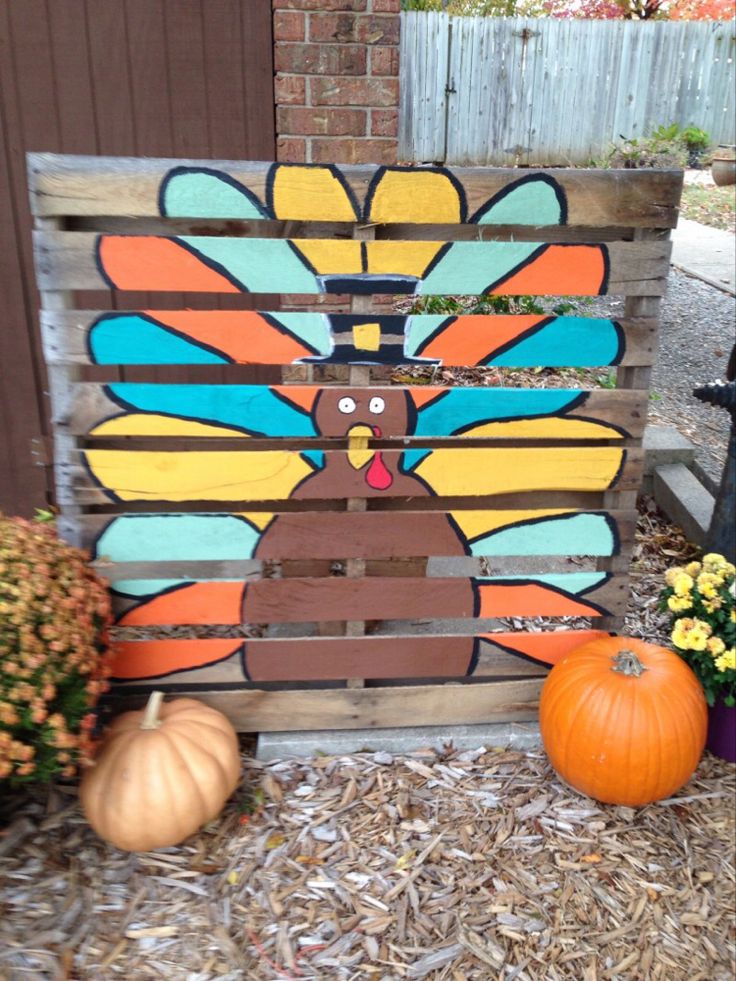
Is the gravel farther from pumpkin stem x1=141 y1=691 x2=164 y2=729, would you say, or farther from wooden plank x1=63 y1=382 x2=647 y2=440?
pumpkin stem x1=141 y1=691 x2=164 y2=729

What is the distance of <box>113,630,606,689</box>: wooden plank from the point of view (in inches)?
105

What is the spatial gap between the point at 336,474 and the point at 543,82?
11.5 m

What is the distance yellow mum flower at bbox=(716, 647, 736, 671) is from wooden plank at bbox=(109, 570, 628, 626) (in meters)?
0.35

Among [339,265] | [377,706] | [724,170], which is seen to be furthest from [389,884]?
[724,170]

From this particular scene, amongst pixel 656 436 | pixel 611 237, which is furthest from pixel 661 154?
pixel 611 237

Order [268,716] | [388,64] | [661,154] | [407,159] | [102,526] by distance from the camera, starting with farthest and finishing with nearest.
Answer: [407,159] < [661,154] < [388,64] < [268,716] < [102,526]

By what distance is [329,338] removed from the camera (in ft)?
8.04

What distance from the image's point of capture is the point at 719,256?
29.9ft

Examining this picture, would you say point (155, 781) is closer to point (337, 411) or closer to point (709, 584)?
point (337, 411)

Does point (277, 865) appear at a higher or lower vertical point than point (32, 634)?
lower

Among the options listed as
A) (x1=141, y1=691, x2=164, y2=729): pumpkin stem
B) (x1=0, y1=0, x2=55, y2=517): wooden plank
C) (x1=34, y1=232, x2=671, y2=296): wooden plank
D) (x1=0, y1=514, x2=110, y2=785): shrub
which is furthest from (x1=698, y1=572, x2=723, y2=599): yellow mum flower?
(x1=0, y1=0, x2=55, y2=517): wooden plank

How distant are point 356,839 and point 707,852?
108 cm

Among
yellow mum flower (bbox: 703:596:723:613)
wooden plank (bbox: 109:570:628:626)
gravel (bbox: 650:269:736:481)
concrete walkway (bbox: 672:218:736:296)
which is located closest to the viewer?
wooden plank (bbox: 109:570:628:626)

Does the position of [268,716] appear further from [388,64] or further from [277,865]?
[388,64]
